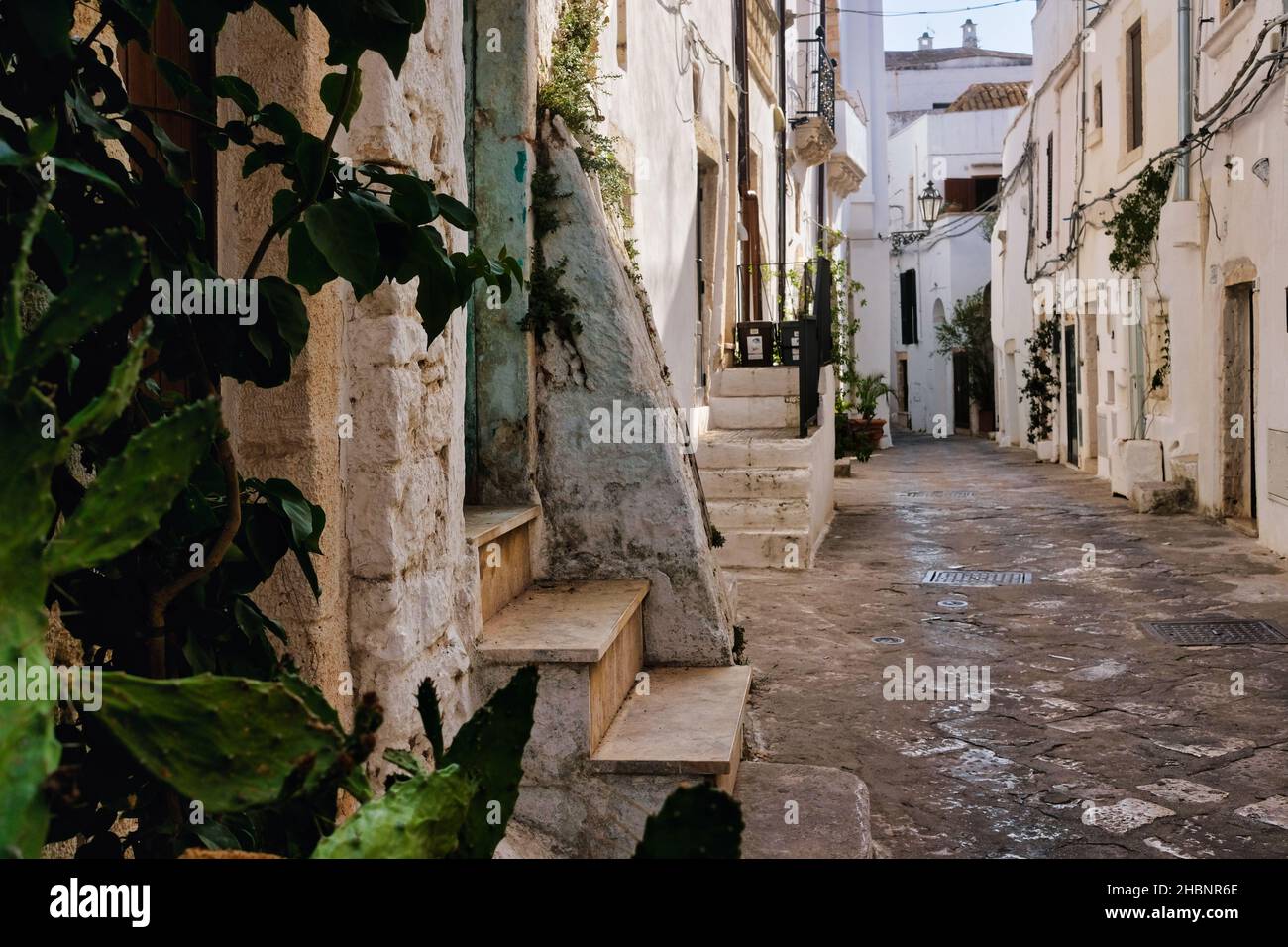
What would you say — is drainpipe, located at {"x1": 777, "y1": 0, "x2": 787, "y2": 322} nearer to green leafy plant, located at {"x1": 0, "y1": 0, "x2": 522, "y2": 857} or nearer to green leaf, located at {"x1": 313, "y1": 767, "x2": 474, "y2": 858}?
green leafy plant, located at {"x1": 0, "y1": 0, "x2": 522, "y2": 857}

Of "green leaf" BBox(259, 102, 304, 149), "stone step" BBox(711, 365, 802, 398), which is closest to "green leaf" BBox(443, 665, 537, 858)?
"green leaf" BBox(259, 102, 304, 149)

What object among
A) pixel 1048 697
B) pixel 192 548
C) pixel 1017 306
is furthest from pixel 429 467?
pixel 1017 306

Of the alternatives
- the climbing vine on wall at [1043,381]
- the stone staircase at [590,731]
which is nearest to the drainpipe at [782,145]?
the climbing vine on wall at [1043,381]

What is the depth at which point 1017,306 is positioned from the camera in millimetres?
23000

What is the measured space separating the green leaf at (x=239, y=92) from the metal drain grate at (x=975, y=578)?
7.20 metres

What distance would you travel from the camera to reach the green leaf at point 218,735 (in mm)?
897

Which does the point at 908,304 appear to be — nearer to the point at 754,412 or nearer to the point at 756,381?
the point at 756,381

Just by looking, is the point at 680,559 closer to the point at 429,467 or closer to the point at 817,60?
the point at 429,467

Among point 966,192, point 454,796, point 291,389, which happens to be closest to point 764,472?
point 291,389

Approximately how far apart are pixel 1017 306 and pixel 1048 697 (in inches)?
729

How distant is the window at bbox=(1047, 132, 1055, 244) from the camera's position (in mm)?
18837

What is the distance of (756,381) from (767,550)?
10.0ft

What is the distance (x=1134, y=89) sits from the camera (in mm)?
14406

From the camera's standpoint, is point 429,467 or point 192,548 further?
point 429,467
